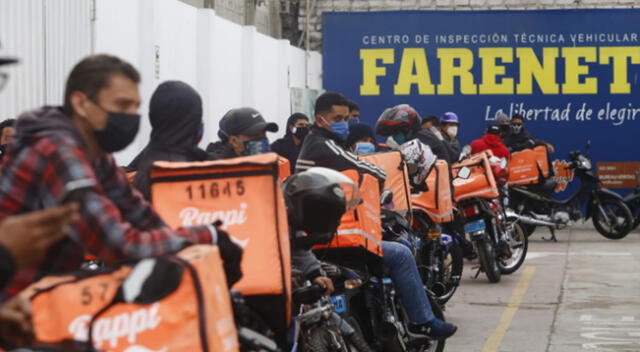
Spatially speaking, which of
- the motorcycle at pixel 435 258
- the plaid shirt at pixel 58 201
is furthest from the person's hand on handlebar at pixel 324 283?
the motorcycle at pixel 435 258

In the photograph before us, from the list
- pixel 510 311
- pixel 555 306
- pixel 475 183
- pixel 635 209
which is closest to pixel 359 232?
pixel 510 311

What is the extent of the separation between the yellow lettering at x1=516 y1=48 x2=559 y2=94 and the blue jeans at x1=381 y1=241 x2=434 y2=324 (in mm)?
17804

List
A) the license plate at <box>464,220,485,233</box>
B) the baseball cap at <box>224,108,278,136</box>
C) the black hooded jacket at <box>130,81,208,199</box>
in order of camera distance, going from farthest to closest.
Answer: the license plate at <box>464,220,485,233</box>, the baseball cap at <box>224,108,278,136</box>, the black hooded jacket at <box>130,81,208,199</box>

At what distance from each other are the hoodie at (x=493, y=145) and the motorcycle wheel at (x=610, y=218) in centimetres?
197

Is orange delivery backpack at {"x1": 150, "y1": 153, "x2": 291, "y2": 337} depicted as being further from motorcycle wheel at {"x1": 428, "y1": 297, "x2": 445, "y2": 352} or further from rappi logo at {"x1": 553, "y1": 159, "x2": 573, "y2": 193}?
rappi logo at {"x1": 553, "y1": 159, "x2": 573, "y2": 193}

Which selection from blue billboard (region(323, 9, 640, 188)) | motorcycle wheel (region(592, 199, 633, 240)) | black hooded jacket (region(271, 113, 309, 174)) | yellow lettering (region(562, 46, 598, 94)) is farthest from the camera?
yellow lettering (region(562, 46, 598, 94))

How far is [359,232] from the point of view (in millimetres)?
7555

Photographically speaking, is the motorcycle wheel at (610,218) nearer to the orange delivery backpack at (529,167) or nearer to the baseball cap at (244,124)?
the orange delivery backpack at (529,167)

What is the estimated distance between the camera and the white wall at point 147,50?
32.5ft

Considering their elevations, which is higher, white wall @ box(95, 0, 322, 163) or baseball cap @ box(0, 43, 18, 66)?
white wall @ box(95, 0, 322, 163)

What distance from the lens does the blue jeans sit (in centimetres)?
838

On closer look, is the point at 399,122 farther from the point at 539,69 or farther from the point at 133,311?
the point at 539,69

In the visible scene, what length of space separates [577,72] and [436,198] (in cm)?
1455

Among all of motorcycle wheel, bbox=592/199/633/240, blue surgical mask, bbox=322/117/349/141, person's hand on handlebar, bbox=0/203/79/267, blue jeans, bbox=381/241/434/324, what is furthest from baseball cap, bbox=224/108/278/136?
motorcycle wheel, bbox=592/199/633/240
